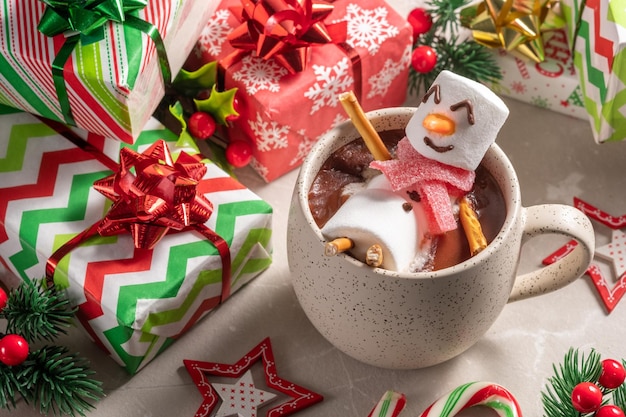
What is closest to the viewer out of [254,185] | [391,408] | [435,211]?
[435,211]

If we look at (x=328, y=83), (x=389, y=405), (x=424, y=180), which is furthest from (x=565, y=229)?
(x=328, y=83)

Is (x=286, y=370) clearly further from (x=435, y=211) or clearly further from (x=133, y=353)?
(x=435, y=211)

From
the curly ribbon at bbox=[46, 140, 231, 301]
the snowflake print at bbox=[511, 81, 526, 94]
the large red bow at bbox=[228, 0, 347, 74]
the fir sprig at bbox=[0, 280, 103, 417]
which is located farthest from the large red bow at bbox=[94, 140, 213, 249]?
the snowflake print at bbox=[511, 81, 526, 94]

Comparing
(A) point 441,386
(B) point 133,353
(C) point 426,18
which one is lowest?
(A) point 441,386

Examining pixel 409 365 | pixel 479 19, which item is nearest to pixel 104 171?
pixel 409 365

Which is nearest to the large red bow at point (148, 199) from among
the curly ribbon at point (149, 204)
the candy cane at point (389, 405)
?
the curly ribbon at point (149, 204)

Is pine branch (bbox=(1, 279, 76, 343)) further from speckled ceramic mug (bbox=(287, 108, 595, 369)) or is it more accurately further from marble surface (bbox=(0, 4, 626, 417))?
speckled ceramic mug (bbox=(287, 108, 595, 369))

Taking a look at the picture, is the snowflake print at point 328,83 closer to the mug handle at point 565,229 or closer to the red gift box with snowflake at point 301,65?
the red gift box with snowflake at point 301,65

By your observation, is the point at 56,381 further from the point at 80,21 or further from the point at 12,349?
the point at 80,21
